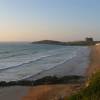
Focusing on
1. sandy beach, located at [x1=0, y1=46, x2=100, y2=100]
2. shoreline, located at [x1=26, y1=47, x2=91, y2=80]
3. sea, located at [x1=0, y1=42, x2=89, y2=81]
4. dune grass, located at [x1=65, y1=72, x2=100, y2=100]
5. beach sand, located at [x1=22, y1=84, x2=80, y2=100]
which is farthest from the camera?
sea, located at [x1=0, y1=42, x2=89, y2=81]

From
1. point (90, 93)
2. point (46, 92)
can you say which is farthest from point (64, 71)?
point (90, 93)

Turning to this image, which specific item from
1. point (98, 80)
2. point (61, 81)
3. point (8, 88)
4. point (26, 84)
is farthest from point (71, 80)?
point (98, 80)

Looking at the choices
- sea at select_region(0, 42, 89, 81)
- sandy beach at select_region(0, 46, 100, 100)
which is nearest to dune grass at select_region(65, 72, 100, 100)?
sandy beach at select_region(0, 46, 100, 100)

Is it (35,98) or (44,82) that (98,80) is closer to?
(35,98)

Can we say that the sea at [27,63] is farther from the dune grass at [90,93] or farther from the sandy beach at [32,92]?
the dune grass at [90,93]

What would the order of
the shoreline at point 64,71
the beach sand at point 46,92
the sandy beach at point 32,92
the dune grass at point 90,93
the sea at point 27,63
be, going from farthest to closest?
the sea at point 27,63 → the shoreline at point 64,71 → the sandy beach at point 32,92 → the beach sand at point 46,92 → the dune grass at point 90,93

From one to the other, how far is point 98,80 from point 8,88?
24.7 ft

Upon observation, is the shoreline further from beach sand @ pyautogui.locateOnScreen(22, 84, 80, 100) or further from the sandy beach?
beach sand @ pyautogui.locateOnScreen(22, 84, 80, 100)

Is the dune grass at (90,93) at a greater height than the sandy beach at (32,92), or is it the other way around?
the dune grass at (90,93)

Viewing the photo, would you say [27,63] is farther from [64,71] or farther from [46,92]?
[46,92]

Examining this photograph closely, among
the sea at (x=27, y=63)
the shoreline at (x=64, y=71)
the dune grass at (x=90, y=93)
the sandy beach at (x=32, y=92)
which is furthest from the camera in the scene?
the sea at (x=27, y=63)

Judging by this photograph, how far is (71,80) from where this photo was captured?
1734 centimetres

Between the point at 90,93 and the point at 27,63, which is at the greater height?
the point at 90,93

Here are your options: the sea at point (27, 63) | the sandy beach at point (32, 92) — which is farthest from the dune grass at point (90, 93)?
the sea at point (27, 63)
